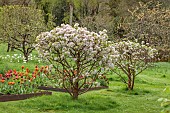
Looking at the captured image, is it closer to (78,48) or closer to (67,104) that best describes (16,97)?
(67,104)

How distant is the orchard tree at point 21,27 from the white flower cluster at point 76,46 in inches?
542

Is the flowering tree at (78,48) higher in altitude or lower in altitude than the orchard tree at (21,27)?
lower

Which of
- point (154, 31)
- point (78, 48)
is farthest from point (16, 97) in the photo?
point (154, 31)

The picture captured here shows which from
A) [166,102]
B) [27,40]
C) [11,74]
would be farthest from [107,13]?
[166,102]

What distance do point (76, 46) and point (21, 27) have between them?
15.2 metres

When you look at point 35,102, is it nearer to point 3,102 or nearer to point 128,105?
point 3,102

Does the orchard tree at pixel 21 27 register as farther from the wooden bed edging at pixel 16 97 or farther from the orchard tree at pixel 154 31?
the wooden bed edging at pixel 16 97

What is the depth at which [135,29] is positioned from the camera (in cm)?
3150

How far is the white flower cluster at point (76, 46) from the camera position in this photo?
29.8ft

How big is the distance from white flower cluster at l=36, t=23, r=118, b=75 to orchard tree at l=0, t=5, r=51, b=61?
13.8m

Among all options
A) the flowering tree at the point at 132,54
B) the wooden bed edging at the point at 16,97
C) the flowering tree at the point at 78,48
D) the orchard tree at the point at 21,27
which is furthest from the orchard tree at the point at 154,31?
the flowering tree at the point at 78,48

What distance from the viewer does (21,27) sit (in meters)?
23.6

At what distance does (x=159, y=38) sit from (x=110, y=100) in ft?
72.3

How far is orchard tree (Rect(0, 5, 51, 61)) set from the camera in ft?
76.8
